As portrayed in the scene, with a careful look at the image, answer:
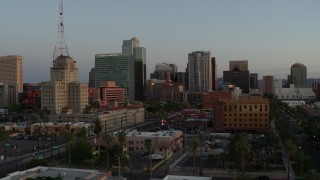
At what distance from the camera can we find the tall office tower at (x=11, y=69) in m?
183

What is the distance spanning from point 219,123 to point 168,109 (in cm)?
6746

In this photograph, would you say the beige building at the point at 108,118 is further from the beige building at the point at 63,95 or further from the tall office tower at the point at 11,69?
the tall office tower at the point at 11,69

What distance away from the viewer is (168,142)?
6359 centimetres

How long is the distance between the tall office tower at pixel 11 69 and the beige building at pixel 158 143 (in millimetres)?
127828

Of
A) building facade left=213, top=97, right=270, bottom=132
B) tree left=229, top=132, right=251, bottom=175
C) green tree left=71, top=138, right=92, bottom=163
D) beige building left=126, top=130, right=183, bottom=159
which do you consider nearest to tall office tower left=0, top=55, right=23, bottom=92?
building facade left=213, top=97, right=270, bottom=132

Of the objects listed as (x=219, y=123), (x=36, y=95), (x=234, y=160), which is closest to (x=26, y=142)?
(x=219, y=123)

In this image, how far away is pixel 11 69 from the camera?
184000 mm

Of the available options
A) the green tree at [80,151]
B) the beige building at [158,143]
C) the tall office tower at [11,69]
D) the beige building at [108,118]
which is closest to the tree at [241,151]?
the beige building at [158,143]

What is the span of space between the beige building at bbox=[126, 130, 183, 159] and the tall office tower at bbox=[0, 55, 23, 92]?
419ft

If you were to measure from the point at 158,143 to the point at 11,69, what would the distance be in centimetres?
13802

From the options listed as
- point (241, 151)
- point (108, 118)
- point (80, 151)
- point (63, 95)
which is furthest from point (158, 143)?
point (63, 95)

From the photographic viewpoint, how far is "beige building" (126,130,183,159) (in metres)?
61.8

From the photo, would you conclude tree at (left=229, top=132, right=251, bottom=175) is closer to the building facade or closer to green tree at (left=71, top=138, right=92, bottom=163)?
green tree at (left=71, top=138, right=92, bottom=163)

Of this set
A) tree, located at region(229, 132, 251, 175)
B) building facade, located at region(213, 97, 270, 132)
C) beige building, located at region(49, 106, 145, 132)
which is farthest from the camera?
beige building, located at region(49, 106, 145, 132)
